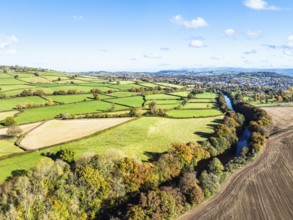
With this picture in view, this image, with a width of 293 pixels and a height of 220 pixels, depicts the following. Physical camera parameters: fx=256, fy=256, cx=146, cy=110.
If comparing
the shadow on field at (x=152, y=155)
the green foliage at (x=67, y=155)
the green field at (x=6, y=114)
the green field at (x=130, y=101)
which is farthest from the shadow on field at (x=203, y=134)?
the green field at (x=6, y=114)

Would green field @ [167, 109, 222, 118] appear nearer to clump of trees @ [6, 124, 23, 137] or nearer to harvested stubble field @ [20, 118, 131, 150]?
harvested stubble field @ [20, 118, 131, 150]

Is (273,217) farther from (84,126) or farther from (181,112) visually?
(181,112)

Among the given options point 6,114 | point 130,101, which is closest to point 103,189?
point 6,114

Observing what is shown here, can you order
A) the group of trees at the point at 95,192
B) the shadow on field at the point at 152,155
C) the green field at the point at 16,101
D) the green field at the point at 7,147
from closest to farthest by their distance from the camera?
the group of trees at the point at 95,192, the green field at the point at 7,147, the shadow on field at the point at 152,155, the green field at the point at 16,101

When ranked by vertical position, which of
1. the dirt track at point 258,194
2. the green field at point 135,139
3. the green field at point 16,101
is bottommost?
the dirt track at point 258,194

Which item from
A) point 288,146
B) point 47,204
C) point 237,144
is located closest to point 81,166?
point 47,204

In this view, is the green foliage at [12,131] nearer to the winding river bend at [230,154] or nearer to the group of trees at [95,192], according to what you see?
the group of trees at [95,192]

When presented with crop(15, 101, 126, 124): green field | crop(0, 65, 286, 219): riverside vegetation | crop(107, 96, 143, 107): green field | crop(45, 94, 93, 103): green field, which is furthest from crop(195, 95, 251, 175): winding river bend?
crop(45, 94, 93, 103): green field
